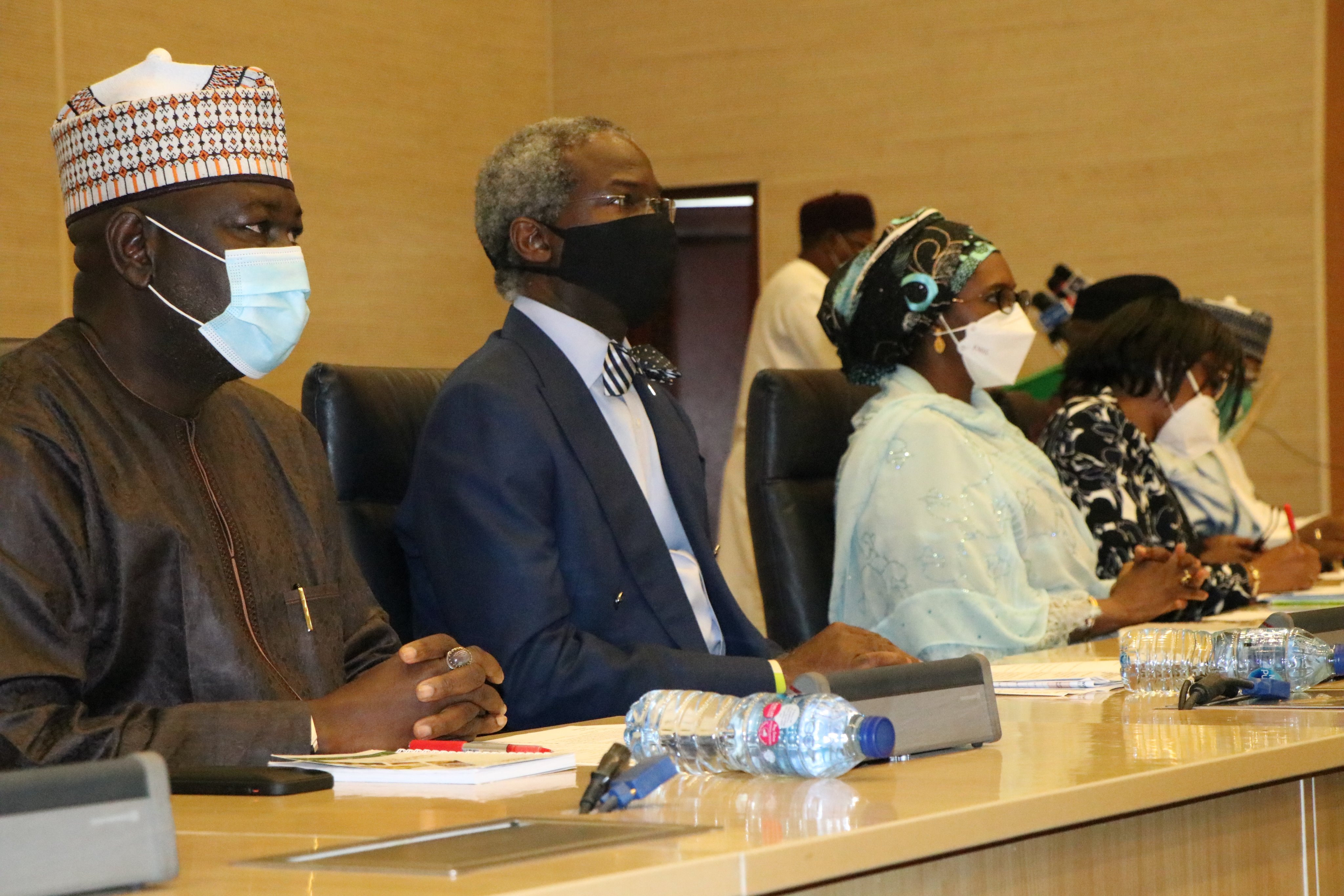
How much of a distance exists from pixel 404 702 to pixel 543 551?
0.54 meters

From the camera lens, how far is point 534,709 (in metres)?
2.19

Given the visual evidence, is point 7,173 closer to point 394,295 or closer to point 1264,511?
point 394,295

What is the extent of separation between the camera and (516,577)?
2.18 m

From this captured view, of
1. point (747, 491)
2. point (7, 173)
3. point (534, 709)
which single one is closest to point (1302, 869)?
point (534, 709)

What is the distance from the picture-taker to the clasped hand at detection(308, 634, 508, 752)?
1.65 metres

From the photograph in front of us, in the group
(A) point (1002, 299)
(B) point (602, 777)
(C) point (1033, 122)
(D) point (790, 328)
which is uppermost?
(C) point (1033, 122)

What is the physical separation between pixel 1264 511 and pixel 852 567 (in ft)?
6.51

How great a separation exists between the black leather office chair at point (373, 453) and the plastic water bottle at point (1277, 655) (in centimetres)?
115

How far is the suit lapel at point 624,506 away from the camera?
234cm

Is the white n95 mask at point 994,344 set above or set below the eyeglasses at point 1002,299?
below

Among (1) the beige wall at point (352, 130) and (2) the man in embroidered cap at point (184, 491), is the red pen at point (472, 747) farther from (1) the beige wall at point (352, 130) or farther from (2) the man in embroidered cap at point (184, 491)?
(1) the beige wall at point (352, 130)

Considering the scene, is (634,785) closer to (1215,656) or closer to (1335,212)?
(1215,656)

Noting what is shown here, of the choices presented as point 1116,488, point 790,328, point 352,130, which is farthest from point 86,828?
point 352,130

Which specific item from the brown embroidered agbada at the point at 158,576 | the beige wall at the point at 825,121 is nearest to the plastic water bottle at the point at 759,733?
the brown embroidered agbada at the point at 158,576
